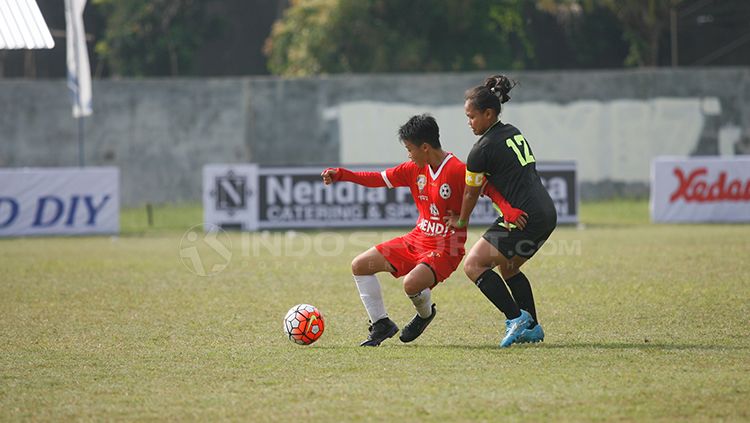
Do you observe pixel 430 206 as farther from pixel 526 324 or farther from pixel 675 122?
pixel 675 122

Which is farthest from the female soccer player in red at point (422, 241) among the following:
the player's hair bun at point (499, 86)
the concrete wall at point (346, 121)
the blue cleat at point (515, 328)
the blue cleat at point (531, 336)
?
the concrete wall at point (346, 121)

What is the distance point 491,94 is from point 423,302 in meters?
1.62

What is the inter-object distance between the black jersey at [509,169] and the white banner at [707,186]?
45.2 ft

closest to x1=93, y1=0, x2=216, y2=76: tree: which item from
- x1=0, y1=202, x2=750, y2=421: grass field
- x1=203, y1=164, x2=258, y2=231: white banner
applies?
x1=203, y1=164, x2=258, y2=231: white banner

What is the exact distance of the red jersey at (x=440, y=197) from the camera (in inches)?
311

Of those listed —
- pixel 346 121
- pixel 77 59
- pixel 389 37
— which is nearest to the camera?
pixel 77 59

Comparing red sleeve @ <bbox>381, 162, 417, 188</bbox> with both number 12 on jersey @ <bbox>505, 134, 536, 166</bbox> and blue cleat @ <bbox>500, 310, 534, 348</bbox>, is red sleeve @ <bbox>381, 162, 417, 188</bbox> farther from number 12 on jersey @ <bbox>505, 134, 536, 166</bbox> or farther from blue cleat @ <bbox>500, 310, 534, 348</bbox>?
blue cleat @ <bbox>500, 310, 534, 348</bbox>

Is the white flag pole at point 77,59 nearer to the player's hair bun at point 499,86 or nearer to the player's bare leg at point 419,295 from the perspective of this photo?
the player's bare leg at point 419,295

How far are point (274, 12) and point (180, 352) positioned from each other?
33085 mm

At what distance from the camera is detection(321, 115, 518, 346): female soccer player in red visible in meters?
7.88

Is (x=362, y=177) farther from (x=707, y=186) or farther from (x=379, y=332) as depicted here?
(x=707, y=186)

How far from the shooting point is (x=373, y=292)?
26.8ft

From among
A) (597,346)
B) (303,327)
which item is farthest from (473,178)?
(303,327)

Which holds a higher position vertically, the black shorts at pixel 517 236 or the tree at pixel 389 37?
the tree at pixel 389 37
